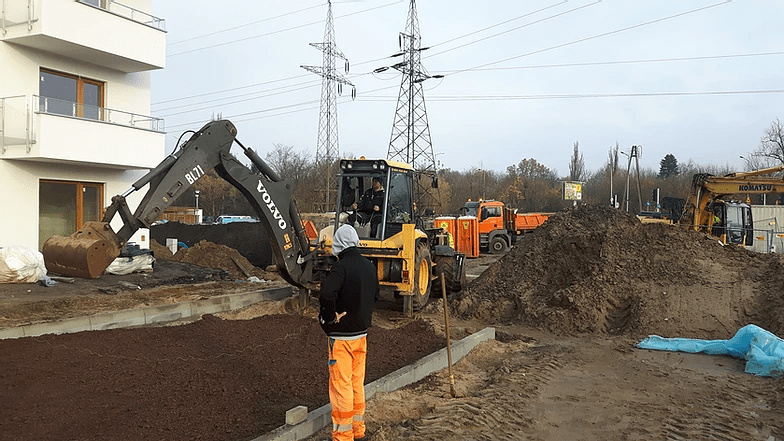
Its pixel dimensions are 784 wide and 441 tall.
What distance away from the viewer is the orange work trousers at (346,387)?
179 inches

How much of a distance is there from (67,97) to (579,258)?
546 inches

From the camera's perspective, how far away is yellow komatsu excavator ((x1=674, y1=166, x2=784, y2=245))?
18848mm

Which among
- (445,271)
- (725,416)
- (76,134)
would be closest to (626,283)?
(445,271)

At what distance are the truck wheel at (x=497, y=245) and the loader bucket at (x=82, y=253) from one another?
23223 mm

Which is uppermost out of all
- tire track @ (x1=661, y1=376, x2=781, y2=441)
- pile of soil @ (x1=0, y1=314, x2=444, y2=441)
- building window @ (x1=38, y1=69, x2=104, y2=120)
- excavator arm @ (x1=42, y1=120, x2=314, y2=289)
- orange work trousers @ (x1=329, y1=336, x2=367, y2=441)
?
building window @ (x1=38, y1=69, x2=104, y2=120)

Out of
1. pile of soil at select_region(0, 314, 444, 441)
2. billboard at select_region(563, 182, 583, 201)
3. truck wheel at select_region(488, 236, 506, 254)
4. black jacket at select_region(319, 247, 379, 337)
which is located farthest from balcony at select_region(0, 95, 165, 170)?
billboard at select_region(563, 182, 583, 201)

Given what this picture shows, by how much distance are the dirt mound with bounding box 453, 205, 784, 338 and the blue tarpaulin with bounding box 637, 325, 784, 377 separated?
74 cm

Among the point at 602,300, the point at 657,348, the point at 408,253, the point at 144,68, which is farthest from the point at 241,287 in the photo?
the point at 657,348

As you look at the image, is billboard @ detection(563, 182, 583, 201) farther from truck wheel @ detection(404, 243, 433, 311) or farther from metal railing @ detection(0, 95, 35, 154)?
metal railing @ detection(0, 95, 35, 154)

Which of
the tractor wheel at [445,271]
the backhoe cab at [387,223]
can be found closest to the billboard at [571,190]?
the tractor wheel at [445,271]

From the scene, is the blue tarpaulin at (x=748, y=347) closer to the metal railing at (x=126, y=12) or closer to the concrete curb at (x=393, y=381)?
the concrete curb at (x=393, y=381)

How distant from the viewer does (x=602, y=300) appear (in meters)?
10.5

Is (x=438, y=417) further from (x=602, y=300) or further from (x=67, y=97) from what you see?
(x=67, y=97)

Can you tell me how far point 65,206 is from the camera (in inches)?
599
